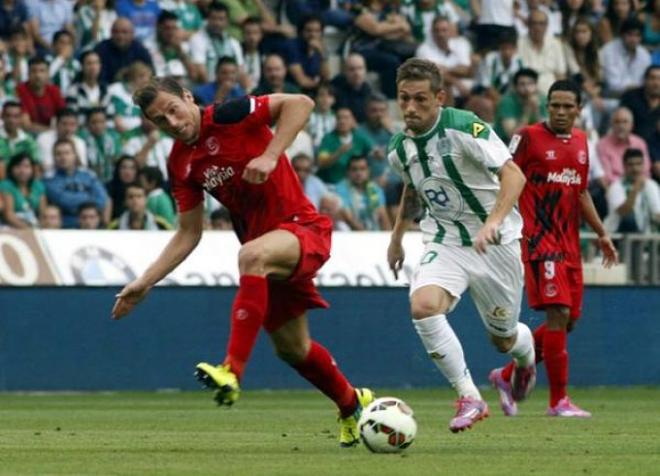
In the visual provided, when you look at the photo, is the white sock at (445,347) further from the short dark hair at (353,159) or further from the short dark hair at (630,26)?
the short dark hair at (630,26)

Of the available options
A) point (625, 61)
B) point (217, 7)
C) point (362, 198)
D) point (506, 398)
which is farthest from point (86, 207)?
point (625, 61)

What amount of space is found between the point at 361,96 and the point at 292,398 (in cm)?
578

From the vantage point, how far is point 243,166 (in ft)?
32.1

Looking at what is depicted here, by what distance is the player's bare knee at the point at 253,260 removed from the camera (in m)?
9.36

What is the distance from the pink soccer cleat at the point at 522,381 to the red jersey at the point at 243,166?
11.2 ft

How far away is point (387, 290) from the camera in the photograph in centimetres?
1856

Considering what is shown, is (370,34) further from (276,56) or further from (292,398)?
(292,398)

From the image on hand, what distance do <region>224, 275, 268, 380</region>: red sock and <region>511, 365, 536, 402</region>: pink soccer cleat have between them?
385 cm

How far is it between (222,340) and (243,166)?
27.8ft

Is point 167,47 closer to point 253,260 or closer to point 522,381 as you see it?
point 522,381

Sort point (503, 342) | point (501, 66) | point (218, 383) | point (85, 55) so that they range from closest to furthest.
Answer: point (218, 383), point (503, 342), point (85, 55), point (501, 66)

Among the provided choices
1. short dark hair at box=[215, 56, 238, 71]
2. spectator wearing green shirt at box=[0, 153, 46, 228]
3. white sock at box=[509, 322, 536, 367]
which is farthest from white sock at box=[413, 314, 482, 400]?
short dark hair at box=[215, 56, 238, 71]

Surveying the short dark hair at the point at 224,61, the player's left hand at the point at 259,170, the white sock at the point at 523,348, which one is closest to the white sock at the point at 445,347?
the white sock at the point at 523,348

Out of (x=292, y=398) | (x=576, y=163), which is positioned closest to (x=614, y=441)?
(x=576, y=163)
